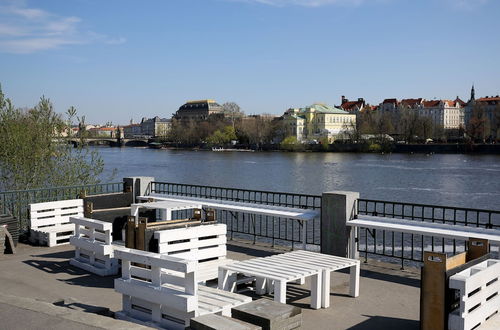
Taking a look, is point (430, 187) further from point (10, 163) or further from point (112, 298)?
point (112, 298)

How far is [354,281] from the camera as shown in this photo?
7555mm

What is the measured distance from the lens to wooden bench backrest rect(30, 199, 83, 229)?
11.2 metres

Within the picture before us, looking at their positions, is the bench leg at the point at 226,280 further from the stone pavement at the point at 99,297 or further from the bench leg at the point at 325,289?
the bench leg at the point at 325,289

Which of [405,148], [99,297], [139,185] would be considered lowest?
[405,148]

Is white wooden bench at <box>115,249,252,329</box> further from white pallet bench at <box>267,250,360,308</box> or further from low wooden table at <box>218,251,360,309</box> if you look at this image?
white pallet bench at <box>267,250,360,308</box>

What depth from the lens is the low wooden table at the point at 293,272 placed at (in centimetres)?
664

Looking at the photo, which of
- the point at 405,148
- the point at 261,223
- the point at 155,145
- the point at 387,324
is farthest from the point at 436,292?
the point at 155,145

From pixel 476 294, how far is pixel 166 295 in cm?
322

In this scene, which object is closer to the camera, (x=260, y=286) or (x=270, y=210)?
(x=260, y=286)

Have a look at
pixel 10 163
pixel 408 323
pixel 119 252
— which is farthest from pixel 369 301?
pixel 10 163

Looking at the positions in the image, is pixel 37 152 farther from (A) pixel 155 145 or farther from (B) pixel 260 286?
(A) pixel 155 145

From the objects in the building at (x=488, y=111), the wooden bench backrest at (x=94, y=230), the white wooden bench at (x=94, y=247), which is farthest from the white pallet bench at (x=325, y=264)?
the building at (x=488, y=111)

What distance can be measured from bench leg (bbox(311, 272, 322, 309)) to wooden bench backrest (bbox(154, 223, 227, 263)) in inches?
67.8

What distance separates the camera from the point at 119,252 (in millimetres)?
6348
